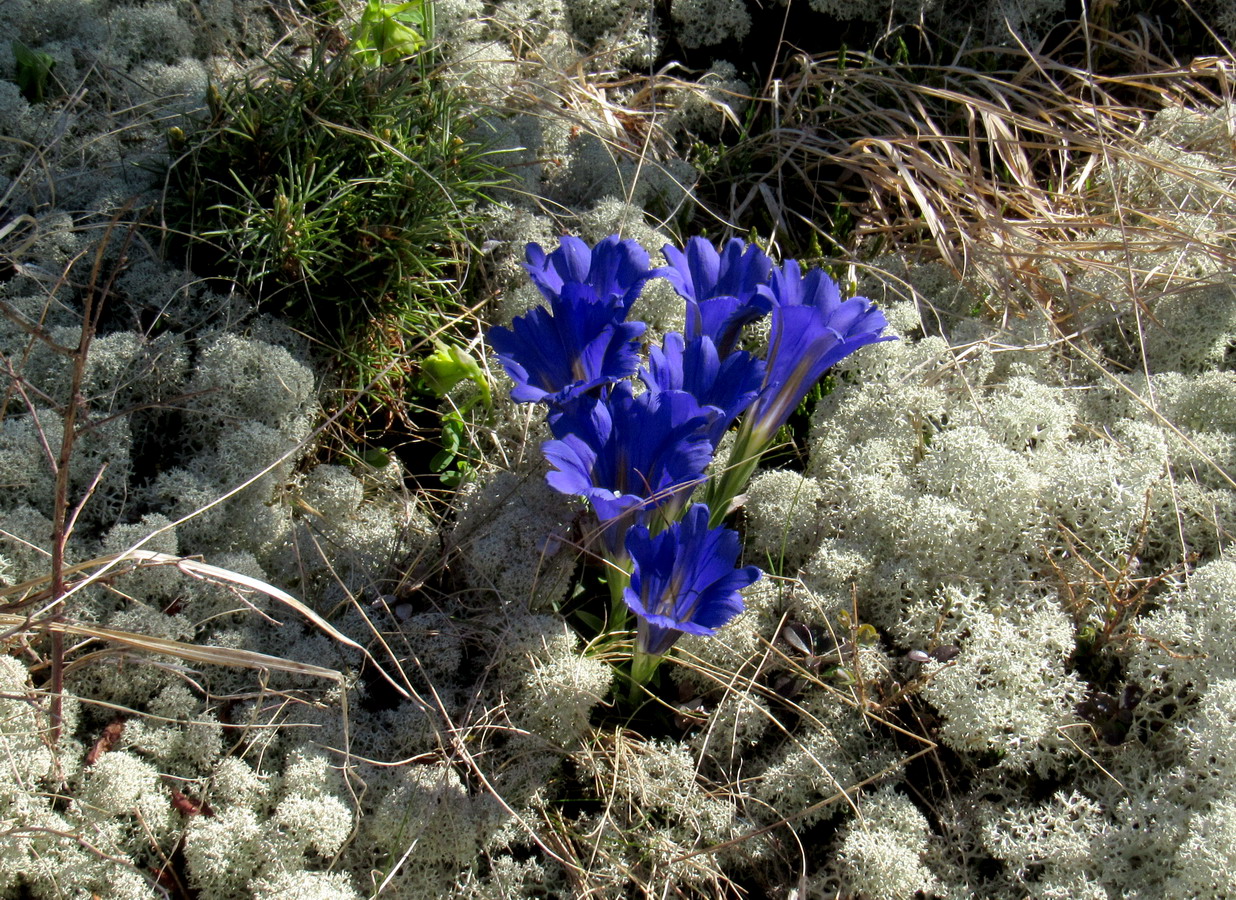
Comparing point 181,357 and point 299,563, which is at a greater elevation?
point 181,357

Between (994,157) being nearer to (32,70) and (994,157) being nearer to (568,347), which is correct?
(568,347)

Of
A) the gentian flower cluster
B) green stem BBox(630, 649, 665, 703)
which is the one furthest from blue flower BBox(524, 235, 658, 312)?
green stem BBox(630, 649, 665, 703)

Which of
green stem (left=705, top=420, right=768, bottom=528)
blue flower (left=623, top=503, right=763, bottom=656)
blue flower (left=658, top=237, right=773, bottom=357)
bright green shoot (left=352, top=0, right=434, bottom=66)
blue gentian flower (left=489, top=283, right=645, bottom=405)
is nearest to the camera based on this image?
blue flower (left=623, top=503, right=763, bottom=656)

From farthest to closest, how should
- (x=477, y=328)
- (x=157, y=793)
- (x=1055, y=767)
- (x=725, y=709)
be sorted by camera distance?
1. (x=477, y=328)
2. (x=725, y=709)
3. (x=1055, y=767)
4. (x=157, y=793)

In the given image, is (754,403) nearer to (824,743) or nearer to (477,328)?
(824,743)

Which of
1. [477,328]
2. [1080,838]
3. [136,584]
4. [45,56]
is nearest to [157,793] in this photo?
[136,584]

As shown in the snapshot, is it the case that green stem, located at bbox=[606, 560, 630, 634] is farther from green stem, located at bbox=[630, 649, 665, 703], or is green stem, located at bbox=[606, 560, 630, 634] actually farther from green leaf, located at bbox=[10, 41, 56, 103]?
green leaf, located at bbox=[10, 41, 56, 103]

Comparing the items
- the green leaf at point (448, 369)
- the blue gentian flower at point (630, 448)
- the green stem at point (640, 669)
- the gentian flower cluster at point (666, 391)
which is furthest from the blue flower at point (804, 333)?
the green leaf at point (448, 369)
